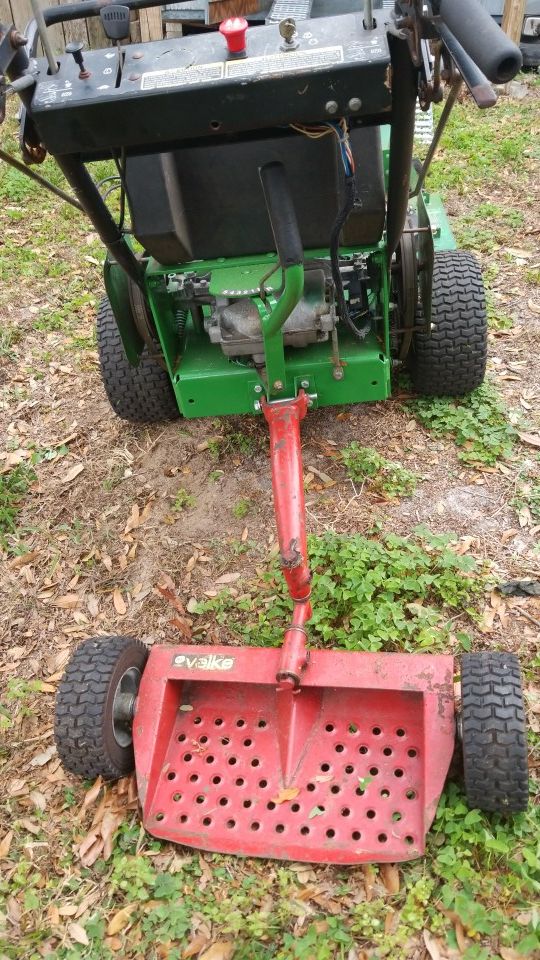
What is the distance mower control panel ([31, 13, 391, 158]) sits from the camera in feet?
6.65

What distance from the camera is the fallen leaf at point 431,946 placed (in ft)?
6.72

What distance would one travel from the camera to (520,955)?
2.01 meters

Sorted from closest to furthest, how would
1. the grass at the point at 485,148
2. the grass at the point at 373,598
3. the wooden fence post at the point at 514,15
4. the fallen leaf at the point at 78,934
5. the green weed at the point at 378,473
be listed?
the fallen leaf at the point at 78,934 < the grass at the point at 373,598 < the green weed at the point at 378,473 < the grass at the point at 485,148 < the wooden fence post at the point at 514,15

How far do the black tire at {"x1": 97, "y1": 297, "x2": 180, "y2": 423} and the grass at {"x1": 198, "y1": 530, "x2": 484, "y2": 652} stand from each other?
3.58ft

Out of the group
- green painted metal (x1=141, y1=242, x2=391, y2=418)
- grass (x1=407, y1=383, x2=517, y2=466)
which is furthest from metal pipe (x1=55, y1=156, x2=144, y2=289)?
grass (x1=407, y1=383, x2=517, y2=466)

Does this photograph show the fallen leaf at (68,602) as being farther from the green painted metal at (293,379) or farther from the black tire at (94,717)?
the green painted metal at (293,379)

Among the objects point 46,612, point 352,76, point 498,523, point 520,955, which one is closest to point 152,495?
point 46,612

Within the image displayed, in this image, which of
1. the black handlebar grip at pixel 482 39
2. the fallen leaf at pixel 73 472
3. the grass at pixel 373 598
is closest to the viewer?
the black handlebar grip at pixel 482 39

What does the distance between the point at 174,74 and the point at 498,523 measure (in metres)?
2.08

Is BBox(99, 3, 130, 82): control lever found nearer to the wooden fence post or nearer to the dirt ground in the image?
the dirt ground

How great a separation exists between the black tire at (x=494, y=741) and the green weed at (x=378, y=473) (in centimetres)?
124

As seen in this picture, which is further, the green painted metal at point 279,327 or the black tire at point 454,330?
the black tire at point 454,330

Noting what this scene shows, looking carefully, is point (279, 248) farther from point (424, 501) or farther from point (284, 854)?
point (284, 854)

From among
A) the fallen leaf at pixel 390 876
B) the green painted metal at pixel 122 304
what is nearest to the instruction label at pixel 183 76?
→ the green painted metal at pixel 122 304
